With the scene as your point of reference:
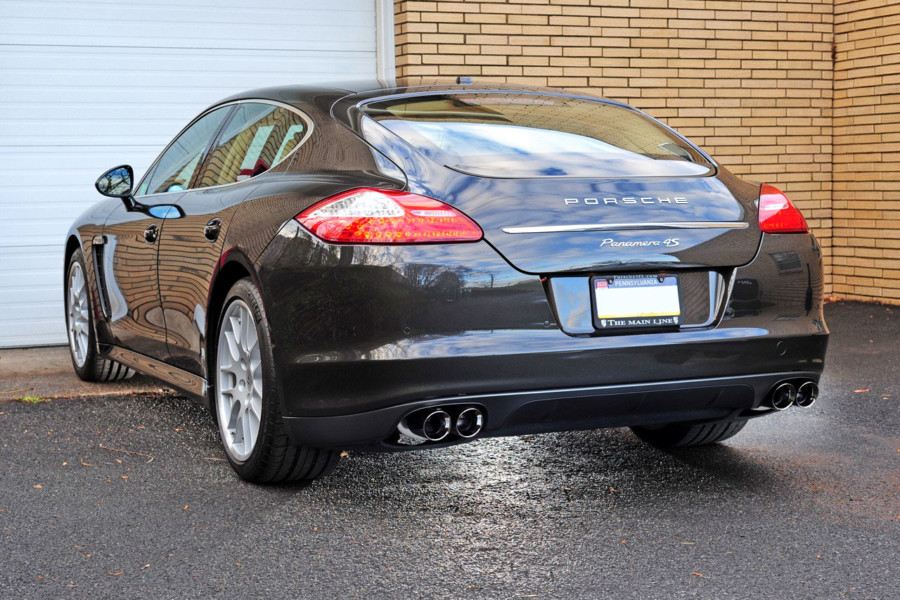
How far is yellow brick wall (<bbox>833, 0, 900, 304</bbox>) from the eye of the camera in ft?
33.0

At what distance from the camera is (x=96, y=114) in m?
8.55

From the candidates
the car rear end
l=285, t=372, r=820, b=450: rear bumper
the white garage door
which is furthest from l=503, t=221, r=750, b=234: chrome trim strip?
the white garage door

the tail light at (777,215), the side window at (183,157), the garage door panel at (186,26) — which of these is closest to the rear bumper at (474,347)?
the tail light at (777,215)

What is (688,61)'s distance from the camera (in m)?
10.1

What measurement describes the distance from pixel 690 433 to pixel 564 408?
1.27 m

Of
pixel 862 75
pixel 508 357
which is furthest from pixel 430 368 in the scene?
pixel 862 75

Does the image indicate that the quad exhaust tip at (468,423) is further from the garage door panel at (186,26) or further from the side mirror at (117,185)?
the garage door panel at (186,26)

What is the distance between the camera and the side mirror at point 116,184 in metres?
5.73

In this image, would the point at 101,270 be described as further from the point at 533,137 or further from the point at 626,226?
the point at 626,226

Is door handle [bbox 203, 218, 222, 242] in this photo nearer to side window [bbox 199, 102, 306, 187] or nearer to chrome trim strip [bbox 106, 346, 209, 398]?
side window [bbox 199, 102, 306, 187]

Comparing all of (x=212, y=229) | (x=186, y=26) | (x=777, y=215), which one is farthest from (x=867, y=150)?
(x=212, y=229)

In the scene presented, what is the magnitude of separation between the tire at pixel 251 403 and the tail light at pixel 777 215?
5.68ft

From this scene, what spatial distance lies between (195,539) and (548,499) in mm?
1255

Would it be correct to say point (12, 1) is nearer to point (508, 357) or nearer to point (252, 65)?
point (252, 65)
